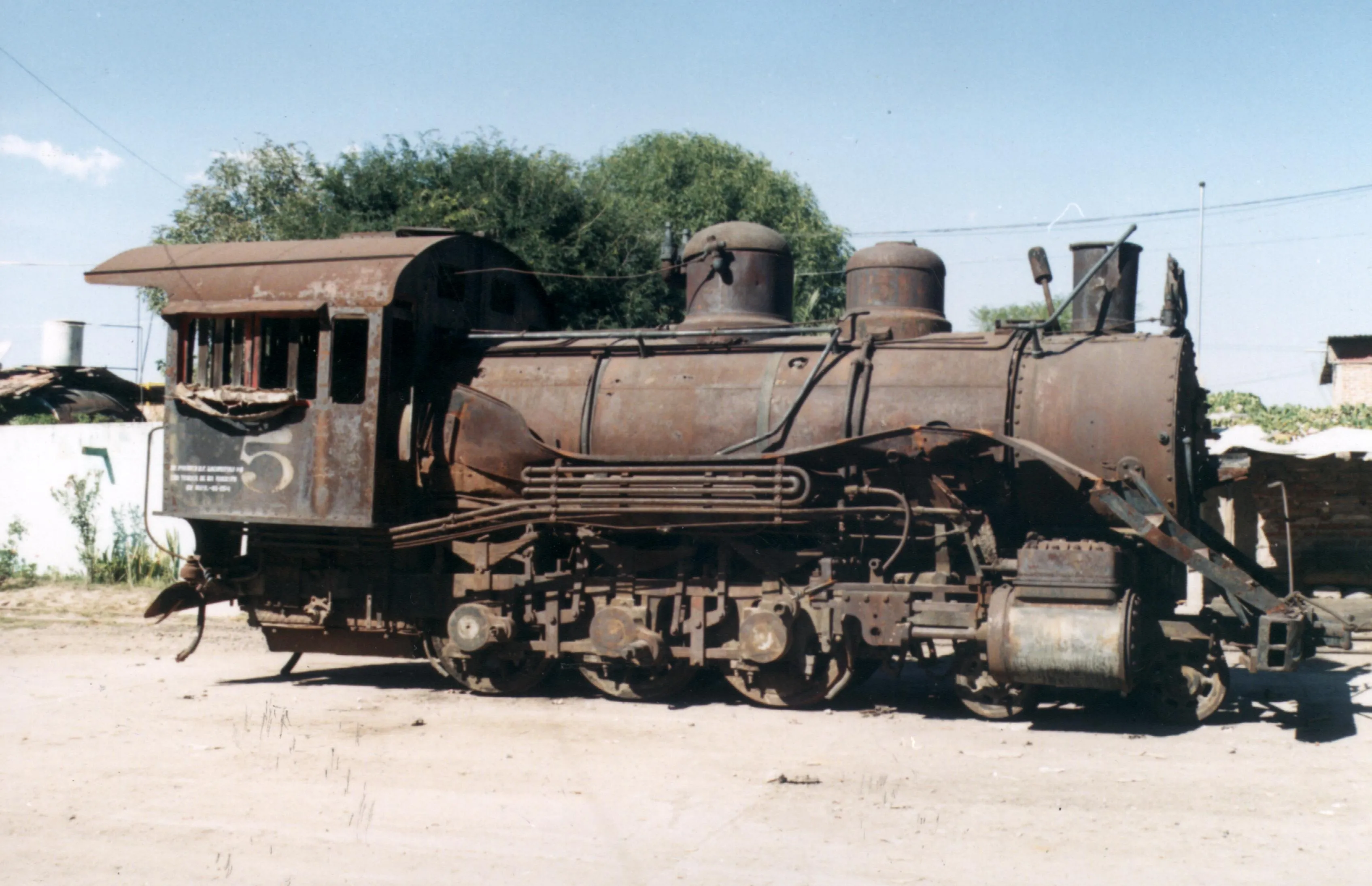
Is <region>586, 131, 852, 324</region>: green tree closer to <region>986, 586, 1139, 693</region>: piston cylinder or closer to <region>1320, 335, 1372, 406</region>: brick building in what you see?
<region>1320, 335, 1372, 406</region>: brick building

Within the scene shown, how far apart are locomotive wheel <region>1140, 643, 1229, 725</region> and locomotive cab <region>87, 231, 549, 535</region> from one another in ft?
18.4

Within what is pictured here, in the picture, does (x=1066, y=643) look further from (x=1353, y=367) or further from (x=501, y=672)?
(x=1353, y=367)

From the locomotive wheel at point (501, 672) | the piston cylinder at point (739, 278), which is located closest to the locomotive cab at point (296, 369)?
the locomotive wheel at point (501, 672)

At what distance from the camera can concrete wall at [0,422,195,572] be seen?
53.0 ft

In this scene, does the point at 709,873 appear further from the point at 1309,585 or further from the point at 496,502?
the point at 1309,585

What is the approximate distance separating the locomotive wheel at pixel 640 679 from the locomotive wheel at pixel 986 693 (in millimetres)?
2000

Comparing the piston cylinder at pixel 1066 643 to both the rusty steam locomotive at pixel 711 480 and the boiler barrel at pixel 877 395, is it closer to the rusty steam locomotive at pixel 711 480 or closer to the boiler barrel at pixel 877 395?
the rusty steam locomotive at pixel 711 480

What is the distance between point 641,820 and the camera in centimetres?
575

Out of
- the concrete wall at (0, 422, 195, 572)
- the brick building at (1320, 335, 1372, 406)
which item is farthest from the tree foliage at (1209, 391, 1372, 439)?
the concrete wall at (0, 422, 195, 572)

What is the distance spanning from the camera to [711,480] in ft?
27.3

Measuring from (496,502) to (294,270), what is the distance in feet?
7.91

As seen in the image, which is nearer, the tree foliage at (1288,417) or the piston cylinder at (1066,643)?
the piston cylinder at (1066,643)

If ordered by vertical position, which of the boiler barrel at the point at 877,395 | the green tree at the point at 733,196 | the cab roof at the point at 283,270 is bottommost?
the boiler barrel at the point at 877,395

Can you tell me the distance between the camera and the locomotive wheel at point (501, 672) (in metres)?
9.31
